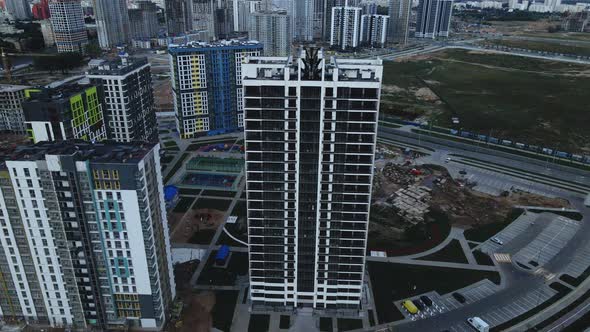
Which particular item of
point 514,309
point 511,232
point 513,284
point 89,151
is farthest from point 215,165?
point 514,309

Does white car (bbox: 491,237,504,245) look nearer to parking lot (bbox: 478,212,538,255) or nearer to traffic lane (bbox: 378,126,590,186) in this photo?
parking lot (bbox: 478,212,538,255)

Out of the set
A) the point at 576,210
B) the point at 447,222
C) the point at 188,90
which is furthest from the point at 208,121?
the point at 576,210

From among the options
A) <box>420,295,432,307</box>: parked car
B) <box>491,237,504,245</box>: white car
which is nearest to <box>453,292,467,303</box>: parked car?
<box>420,295,432,307</box>: parked car

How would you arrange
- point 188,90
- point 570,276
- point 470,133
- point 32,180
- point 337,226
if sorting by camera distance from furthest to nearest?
point 470,133 → point 188,90 → point 570,276 → point 337,226 → point 32,180

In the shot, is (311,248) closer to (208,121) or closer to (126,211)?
(126,211)

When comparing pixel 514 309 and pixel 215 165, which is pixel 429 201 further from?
pixel 215 165

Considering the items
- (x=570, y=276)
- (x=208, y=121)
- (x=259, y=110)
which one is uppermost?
(x=259, y=110)

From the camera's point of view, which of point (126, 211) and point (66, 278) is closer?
point (126, 211)

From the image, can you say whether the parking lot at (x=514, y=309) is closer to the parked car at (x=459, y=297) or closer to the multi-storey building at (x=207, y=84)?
the parked car at (x=459, y=297)
